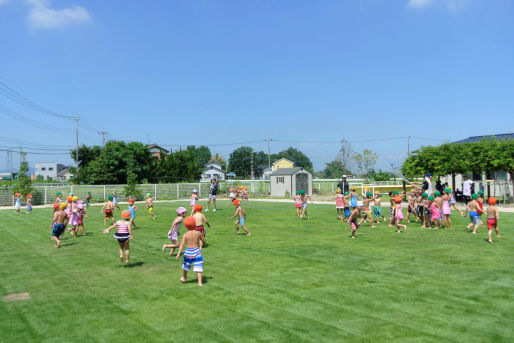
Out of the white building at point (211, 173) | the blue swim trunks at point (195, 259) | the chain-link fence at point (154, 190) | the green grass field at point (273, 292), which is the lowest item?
the green grass field at point (273, 292)

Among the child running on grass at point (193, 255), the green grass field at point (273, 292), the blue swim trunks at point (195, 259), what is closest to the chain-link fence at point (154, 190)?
the green grass field at point (273, 292)

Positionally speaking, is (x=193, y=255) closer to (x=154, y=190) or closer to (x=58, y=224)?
(x=58, y=224)

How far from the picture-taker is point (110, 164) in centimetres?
5175

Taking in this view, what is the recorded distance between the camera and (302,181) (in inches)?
1773

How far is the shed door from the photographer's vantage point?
44625 millimetres

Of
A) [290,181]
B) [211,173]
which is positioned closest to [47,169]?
[211,173]

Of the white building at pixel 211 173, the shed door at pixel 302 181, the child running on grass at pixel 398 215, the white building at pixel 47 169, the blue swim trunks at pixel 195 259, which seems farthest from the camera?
the white building at pixel 47 169

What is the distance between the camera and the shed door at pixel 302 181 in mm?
44625

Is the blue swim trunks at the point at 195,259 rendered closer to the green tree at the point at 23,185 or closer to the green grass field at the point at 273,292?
the green grass field at the point at 273,292

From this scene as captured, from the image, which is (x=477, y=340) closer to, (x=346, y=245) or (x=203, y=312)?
(x=203, y=312)

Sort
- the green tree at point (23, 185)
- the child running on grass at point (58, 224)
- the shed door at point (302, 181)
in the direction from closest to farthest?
the child running on grass at point (58, 224) → the green tree at point (23, 185) → the shed door at point (302, 181)

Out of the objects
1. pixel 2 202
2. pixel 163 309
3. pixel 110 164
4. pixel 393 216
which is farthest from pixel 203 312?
pixel 110 164

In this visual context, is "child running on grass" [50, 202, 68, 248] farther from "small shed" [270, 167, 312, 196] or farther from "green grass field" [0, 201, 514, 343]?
"small shed" [270, 167, 312, 196]

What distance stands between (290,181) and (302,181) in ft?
4.57
